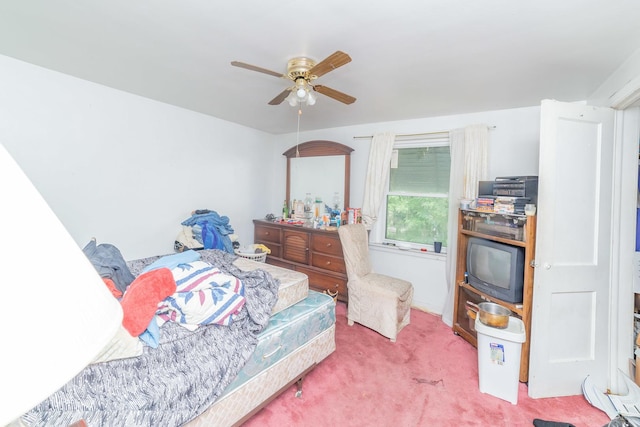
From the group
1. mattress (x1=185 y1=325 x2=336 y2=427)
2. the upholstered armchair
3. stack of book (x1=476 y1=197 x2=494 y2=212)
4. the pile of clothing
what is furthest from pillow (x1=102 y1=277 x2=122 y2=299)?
stack of book (x1=476 y1=197 x2=494 y2=212)

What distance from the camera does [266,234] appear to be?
4055 mm

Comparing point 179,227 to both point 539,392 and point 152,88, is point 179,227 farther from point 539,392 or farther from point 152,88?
point 539,392

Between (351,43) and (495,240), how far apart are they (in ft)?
6.38

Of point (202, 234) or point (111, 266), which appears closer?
point (111, 266)

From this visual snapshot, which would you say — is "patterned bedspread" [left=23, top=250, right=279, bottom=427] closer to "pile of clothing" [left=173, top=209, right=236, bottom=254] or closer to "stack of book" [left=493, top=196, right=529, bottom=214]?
"pile of clothing" [left=173, top=209, right=236, bottom=254]

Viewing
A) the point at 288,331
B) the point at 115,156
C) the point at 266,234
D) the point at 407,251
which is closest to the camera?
the point at 288,331

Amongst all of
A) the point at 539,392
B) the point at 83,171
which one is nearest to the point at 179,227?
the point at 83,171

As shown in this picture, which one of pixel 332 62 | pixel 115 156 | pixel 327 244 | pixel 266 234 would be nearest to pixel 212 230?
pixel 266 234

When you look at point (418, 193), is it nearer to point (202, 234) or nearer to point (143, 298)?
point (202, 234)

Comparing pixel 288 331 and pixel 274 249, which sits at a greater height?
pixel 274 249

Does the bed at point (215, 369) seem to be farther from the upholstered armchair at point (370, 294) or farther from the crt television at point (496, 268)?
the crt television at point (496, 268)

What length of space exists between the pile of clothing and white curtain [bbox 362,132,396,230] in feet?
5.86

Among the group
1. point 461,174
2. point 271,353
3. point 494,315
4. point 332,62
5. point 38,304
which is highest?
point 332,62

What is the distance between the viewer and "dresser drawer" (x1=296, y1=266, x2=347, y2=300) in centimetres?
325
